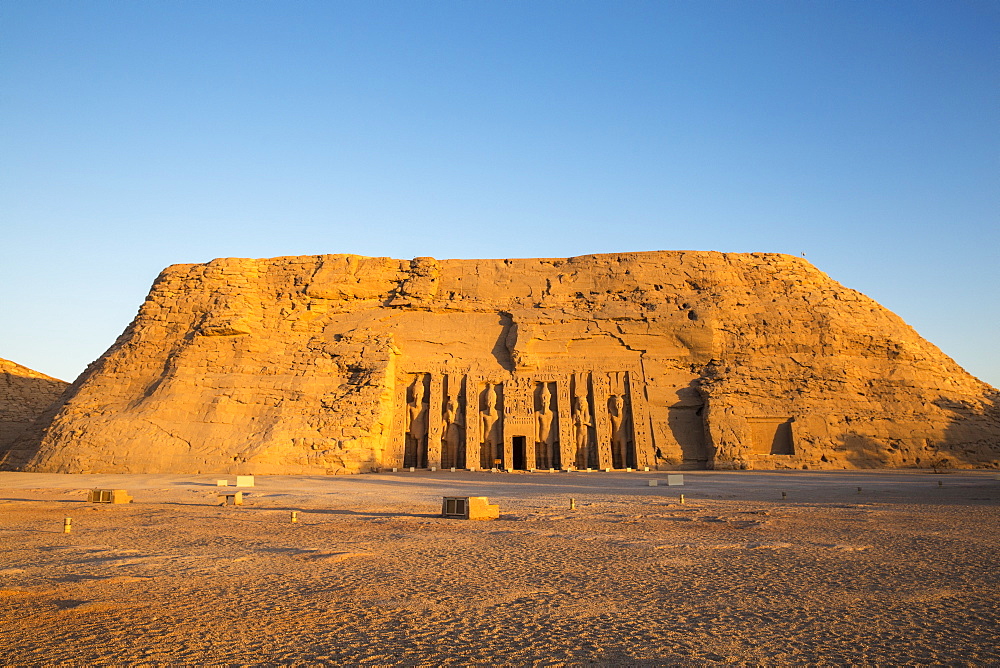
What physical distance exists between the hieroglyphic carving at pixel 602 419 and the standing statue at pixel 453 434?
17.8ft

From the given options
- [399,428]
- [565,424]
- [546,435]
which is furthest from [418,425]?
[565,424]

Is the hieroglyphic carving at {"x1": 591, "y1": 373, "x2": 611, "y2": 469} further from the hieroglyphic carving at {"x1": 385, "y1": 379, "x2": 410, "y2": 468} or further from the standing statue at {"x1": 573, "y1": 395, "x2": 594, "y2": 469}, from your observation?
the hieroglyphic carving at {"x1": 385, "y1": 379, "x2": 410, "y2": 468}

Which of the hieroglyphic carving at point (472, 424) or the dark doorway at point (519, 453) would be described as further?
the dark doorway at point (519, 453)

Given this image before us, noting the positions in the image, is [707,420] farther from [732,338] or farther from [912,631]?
[912,631]

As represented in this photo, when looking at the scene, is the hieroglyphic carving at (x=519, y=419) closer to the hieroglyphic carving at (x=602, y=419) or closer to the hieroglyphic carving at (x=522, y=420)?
the hieroglyphic carving at (x=522, y=420)

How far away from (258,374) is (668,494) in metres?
18.6

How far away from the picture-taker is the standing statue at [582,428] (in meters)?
26.8

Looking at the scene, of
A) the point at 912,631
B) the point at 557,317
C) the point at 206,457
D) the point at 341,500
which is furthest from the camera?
the point at 557,317

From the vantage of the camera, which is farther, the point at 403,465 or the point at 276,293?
the point at 276,293

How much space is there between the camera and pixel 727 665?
3693mm

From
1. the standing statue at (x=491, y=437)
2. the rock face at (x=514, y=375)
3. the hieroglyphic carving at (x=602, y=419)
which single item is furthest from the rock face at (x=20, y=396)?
the hieroglyphic carving at (x=602, y=419)

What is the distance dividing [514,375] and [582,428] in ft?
11.7

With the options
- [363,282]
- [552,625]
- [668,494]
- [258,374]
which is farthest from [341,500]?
[363,282]

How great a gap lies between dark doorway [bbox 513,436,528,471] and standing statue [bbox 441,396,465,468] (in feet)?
7.14
